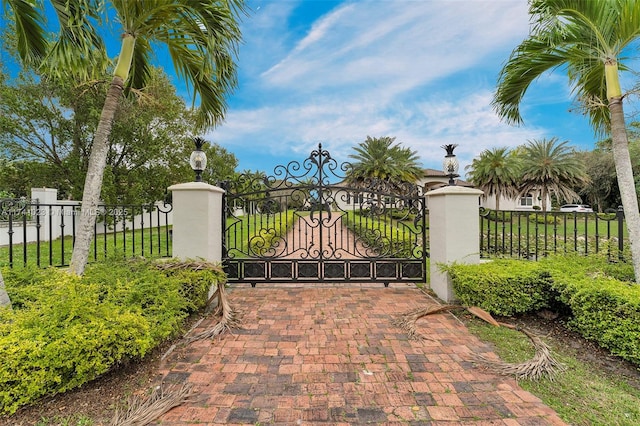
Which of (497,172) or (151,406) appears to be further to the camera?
(497,172)

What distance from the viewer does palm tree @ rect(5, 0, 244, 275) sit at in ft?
10.4

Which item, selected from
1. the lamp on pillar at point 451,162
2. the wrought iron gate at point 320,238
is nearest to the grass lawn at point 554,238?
the lamp on pillar at point 451,162

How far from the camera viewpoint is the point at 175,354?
2.96 meters

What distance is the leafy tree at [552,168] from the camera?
23578mm

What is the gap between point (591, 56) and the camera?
387 cm

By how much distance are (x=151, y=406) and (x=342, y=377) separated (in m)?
1.51

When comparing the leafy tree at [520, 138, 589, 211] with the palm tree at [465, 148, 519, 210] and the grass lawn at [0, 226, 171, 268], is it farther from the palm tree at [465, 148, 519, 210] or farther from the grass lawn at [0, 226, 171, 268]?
the grass lawn at [0, 226, 171, 268]

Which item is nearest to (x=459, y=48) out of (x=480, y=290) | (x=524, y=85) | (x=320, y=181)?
(x=524, y=85)

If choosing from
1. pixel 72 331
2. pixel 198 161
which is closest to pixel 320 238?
pixel 198 161

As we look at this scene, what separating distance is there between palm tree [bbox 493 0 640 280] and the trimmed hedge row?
637 mm

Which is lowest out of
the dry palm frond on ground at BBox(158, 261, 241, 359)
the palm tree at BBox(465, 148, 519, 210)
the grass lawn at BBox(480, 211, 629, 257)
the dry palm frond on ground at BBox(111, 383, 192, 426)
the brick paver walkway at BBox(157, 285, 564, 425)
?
the brick paver walkway at BBox(157, 285, 564, 425)

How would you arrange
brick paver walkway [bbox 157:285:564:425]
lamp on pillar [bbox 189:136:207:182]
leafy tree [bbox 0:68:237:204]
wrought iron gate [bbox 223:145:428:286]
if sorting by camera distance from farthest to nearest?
leafy tree [bbox 0:68:237:204], wrought iron gate [bbox 223:145:428:286], lamp on pillar [bbox 189:136:207:182], brick paver walkway [bbox 157:285:564:425]

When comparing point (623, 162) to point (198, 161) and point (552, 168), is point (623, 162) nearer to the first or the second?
point (198, 161)

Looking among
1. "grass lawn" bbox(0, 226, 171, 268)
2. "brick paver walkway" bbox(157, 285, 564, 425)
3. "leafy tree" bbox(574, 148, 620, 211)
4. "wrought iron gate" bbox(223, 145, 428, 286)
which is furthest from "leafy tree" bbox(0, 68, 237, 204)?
"leafy tree" bbox(574, 148, 620, 211)
